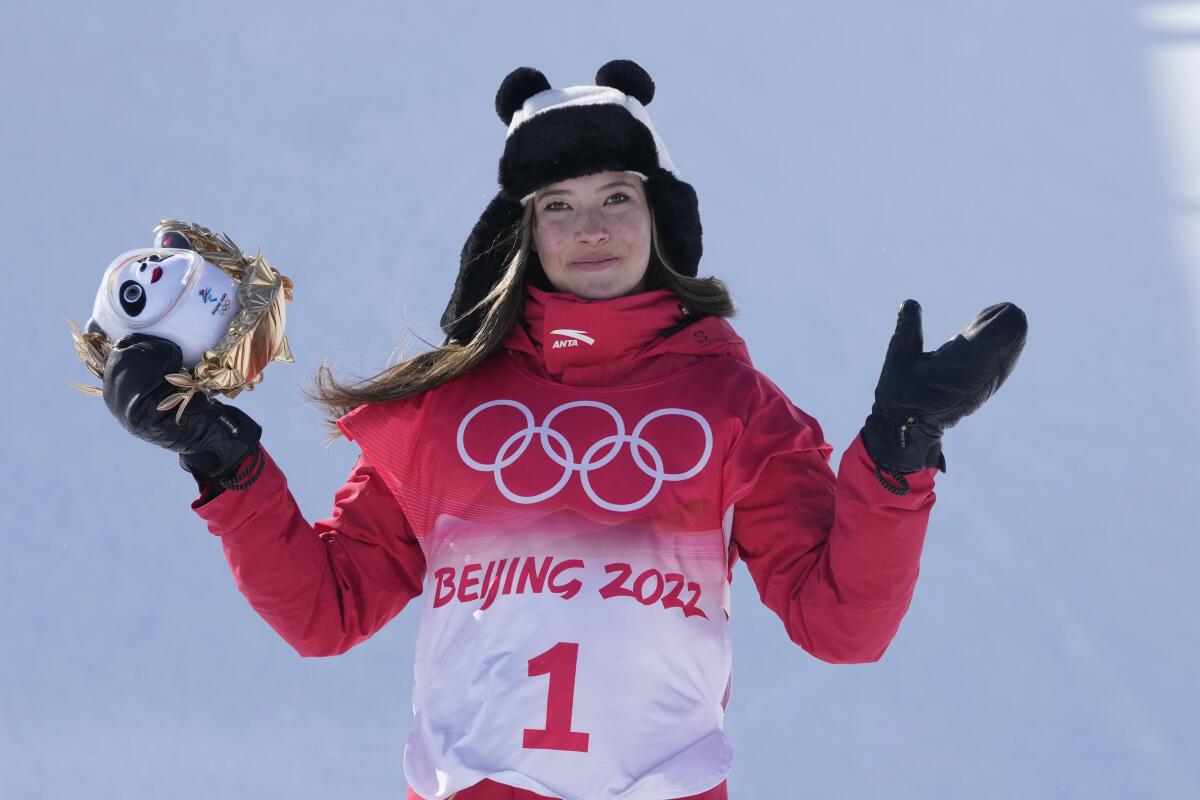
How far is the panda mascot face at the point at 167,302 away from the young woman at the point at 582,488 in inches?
1.4

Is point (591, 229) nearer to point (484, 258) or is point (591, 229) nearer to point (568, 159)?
point (568, 159)

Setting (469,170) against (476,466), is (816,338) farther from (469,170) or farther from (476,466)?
(476,466)

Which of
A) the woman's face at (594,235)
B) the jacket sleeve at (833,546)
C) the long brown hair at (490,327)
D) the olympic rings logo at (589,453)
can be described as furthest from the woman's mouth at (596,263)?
the jacket sleeve at (833,546)

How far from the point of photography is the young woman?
255 centimetres

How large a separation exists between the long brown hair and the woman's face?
4 centimetres

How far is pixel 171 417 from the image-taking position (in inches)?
101

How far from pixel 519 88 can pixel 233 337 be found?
0.78 meters

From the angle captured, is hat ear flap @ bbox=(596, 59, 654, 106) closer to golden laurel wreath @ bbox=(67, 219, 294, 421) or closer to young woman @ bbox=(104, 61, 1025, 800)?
young woman @ bbox=(104, 61, 1025, 800)

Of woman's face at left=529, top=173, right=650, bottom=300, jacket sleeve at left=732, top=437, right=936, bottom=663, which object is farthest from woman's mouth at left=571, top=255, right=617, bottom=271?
jacket sleeve at left=732, top=437, right=936, bottom=663

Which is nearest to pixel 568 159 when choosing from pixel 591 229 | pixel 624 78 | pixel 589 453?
pixel 591 229

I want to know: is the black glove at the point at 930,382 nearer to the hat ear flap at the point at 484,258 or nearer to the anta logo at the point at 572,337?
the anta logo at the point at 572,337

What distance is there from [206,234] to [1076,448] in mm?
3684

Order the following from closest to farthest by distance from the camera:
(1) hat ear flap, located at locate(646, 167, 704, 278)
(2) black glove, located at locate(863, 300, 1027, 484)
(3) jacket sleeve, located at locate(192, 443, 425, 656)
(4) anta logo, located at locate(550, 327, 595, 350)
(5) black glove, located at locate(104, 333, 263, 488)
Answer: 1. (2) black glove, located at locate(863, 300, 1027, 484)
2. (5) black glove, located at locate(104, 333, 263, 488)
3. (3) jacket sleeve, located at locate(192, 443, 425, 656)
4. (4) anta logo, located at locate(550, 327, 595, 350)
5. (1) hat ear flap, located at locate(646, 167, 704, 278)

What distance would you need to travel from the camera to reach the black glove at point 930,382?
2439 mm
